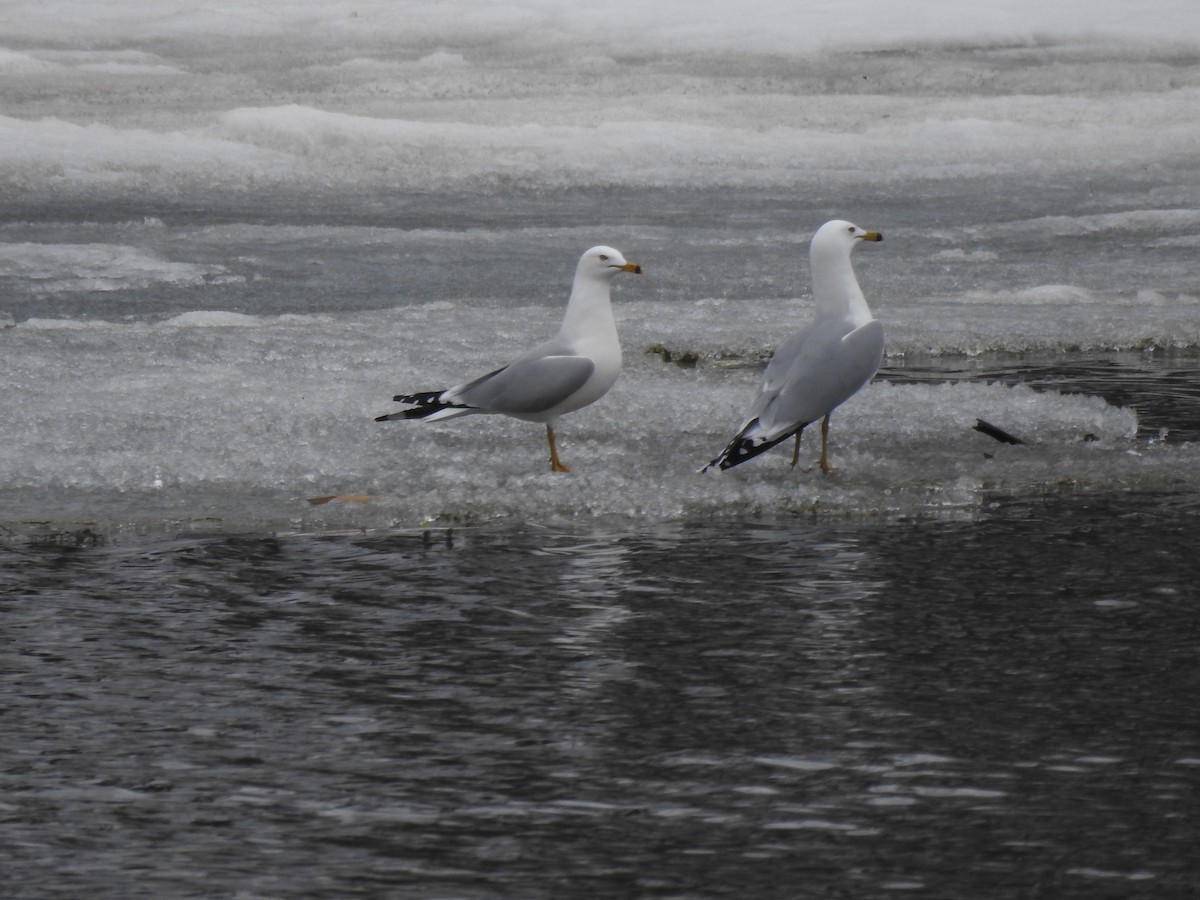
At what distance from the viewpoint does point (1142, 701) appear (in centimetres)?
335

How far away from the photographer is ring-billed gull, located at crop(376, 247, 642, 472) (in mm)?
5633

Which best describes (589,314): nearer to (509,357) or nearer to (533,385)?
(533,385)

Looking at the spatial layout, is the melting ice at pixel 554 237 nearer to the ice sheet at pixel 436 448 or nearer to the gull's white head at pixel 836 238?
the ice sheet at pixel 436 448

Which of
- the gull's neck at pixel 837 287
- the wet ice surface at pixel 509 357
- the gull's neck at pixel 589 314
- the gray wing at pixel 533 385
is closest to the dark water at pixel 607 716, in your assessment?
the wet ice surface at pixel 509 357

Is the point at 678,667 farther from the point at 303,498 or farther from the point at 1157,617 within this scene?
the point at 303,498

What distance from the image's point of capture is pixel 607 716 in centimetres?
331

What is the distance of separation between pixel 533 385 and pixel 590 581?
1437mm

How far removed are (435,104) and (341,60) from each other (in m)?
1.86

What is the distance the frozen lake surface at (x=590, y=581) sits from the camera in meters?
2.78

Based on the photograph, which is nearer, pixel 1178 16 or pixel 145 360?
pixel 145 360

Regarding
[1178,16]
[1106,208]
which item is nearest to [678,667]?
[1106,208]

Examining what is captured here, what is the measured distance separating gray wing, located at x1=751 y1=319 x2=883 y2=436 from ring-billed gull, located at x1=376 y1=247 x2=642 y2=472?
55 cm

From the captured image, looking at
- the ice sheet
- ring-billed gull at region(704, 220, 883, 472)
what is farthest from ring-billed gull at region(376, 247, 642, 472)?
ring-billed gull at region(704, 220, 883, 472)

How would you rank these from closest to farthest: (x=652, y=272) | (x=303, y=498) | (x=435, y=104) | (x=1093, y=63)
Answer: (x=303, y=498) < (x=652, y=272) < (x=435, y=104) < (x=1093, y=63)
